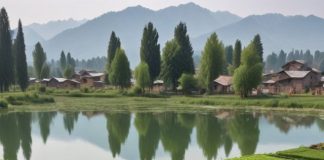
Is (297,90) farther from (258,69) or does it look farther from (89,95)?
(89,95)

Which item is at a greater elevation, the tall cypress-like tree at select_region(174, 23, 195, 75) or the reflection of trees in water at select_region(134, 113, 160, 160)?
the tall cypress-like tree at select_region(174, 23, 195, 75)

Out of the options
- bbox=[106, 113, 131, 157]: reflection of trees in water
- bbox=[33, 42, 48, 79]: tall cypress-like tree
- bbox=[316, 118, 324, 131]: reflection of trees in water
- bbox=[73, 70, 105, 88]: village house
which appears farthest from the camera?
bbox=[73, 70, 105, 88]: village house

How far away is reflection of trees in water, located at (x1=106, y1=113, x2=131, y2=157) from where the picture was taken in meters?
33.6

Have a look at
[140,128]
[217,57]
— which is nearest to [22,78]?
[217,57]

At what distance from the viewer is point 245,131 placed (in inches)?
1561

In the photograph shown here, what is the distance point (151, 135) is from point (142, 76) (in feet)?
149

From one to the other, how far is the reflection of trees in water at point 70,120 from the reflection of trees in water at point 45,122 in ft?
4.92

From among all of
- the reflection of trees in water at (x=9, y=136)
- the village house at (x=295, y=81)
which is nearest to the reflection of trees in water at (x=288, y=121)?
the reflection of trees in water at (x=9, y=136)

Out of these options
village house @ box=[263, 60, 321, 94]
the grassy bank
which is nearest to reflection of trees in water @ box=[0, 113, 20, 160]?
the grassy bank

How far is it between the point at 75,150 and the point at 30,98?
3920 cm

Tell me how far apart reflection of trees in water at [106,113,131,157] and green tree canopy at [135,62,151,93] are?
2897 centimetres

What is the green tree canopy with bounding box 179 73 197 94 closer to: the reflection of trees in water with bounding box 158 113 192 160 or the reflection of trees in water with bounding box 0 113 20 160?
the reflection of trees in water with bounding box 158 113 192 160

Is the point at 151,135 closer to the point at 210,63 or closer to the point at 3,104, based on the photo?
the point at 3,104

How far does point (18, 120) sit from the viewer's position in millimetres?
48250
